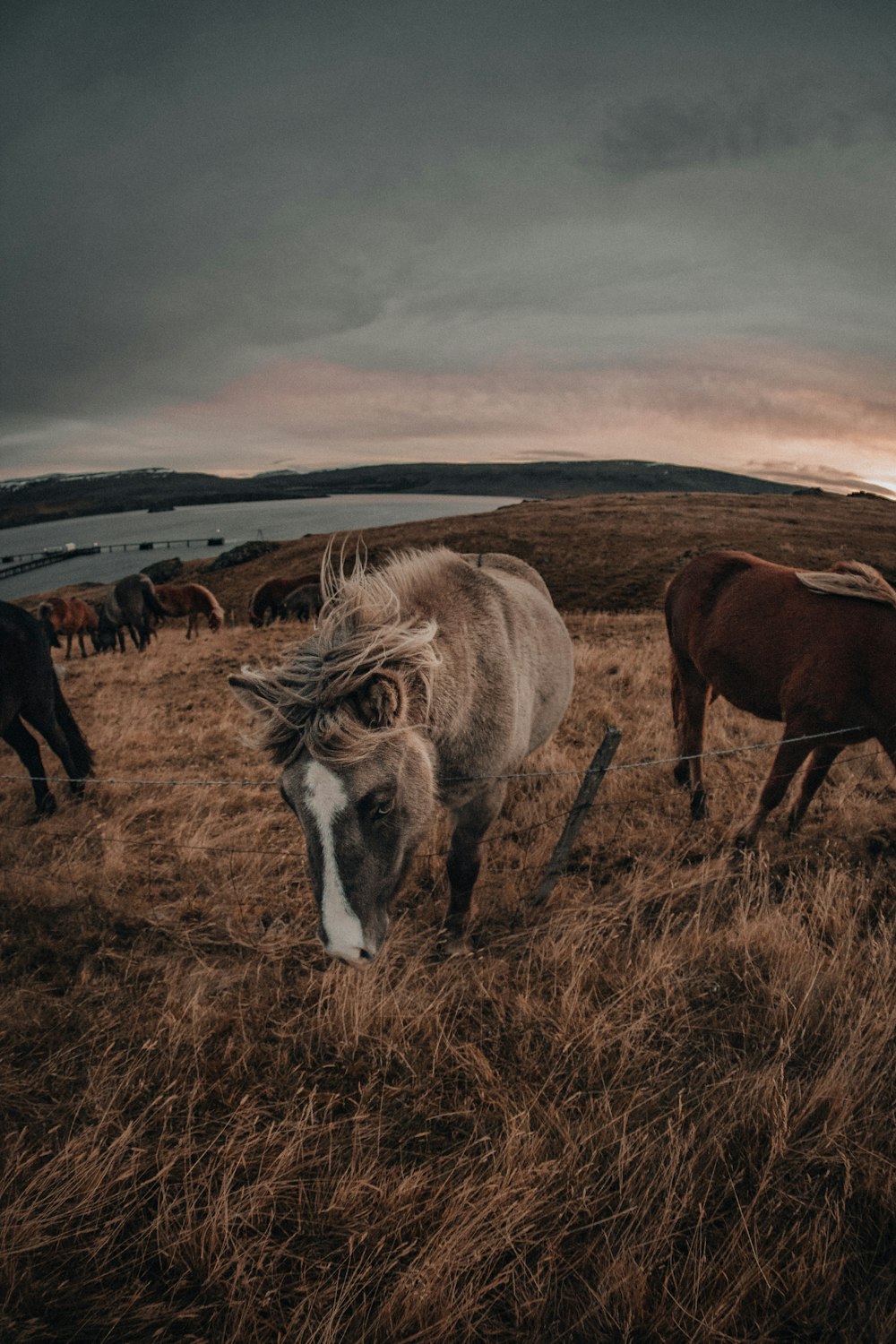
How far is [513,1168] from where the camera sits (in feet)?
6.66

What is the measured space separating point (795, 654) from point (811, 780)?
1.29m

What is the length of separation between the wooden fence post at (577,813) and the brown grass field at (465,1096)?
0.15 metres

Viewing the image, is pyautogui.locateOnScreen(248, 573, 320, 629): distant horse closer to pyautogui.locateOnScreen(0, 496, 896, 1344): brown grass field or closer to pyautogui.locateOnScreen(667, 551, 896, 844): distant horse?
pyautogui.locateOnScreen(0, 496, 896, 1344): brown grass field

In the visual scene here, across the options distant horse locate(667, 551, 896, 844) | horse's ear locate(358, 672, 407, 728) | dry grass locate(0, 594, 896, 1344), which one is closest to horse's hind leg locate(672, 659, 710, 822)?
distant horse locate(667, 551, 896, 844)

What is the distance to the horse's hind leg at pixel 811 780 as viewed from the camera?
4.74m

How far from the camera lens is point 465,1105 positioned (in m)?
2.37

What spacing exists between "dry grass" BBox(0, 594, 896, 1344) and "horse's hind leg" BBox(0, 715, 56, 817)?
4.40 feet

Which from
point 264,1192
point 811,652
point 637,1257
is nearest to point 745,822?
point 811,652

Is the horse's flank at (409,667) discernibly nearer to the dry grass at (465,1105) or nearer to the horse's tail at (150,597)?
the dry grass at (465,1105)

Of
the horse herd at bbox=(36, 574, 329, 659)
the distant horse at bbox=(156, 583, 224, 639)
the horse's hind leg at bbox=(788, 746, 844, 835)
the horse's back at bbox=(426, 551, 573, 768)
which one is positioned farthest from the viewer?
the distant horse at bbox=(156, 583, 224, 639)

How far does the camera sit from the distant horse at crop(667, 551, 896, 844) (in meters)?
3.96


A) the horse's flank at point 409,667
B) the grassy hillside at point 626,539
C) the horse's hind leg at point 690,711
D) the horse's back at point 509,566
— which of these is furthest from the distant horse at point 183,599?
the horse's flank at point 409,667

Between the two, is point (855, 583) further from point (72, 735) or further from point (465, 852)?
point (72, 735)

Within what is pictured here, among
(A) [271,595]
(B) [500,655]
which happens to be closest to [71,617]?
(A) [271,595]
